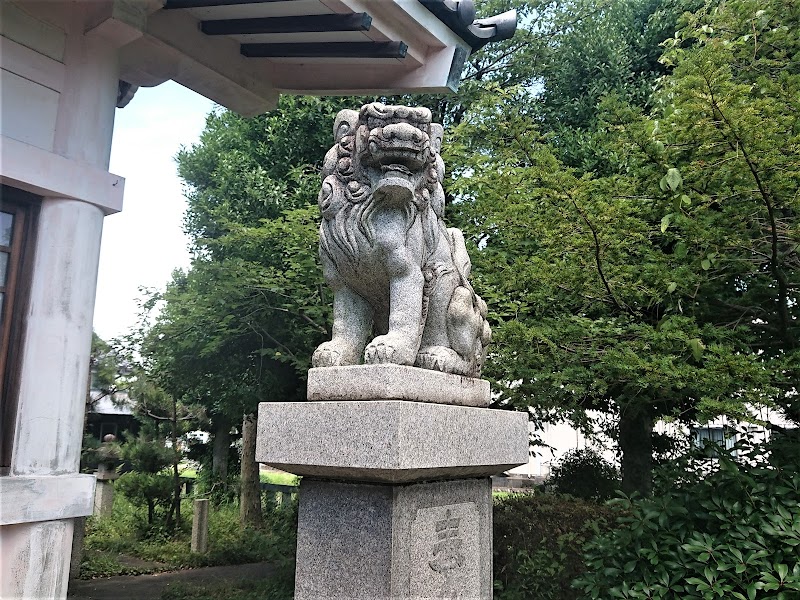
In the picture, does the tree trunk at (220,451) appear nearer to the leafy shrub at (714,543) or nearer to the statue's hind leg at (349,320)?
the leafy shrub at (714,543)

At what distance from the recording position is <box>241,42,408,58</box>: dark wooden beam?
→ 446 centimetres

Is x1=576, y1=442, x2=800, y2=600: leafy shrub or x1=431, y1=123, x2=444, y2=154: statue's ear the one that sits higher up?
x1=431, y1=123, x2=444, y2=154: statue's ear

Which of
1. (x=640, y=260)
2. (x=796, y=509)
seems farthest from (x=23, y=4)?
(x=796, y=509)

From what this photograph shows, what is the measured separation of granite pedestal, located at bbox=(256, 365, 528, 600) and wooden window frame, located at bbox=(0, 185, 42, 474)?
198 centimetres

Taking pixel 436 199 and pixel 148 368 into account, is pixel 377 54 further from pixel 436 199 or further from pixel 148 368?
pixel 148 368

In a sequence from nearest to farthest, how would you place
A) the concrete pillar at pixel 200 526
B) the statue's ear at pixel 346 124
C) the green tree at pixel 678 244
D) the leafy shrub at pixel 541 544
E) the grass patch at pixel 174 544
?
the statue's ear at pixel 346 124 → the green tree at pixel 678 244 → the leafy shrub at pixel 541 544 → the grass patch at pixel 174 544 → the concrete pillar at pixel 200 526

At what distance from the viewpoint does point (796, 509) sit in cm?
375

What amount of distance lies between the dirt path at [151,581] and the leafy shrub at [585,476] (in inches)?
157

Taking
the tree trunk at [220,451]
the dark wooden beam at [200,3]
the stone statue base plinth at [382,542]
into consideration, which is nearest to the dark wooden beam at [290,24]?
the dark wooden beam at [200,3]

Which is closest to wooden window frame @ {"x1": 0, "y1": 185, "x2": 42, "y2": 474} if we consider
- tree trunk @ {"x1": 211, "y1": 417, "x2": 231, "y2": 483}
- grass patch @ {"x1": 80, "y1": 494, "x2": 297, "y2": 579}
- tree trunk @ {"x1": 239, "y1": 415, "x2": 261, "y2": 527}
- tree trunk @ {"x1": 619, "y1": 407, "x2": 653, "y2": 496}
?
grass patch @ {"x1": 80, "y1": 494, "x2": 297, "y2": 579}

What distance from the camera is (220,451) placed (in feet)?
41.6

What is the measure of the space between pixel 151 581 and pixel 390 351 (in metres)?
7.02

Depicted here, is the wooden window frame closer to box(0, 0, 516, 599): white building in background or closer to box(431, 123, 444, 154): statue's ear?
box(0, 0, 516, 599): white building in background

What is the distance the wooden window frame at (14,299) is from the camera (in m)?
3.72
